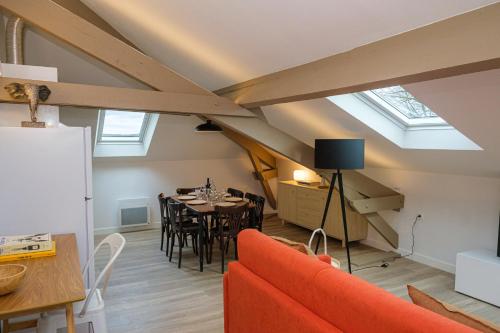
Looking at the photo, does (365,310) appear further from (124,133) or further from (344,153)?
(124,133)

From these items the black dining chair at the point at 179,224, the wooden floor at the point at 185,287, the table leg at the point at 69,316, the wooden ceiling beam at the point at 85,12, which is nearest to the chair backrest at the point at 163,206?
the black dining chair at the point at 179,224

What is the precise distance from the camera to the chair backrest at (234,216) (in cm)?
435

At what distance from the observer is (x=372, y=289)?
5.26 feet

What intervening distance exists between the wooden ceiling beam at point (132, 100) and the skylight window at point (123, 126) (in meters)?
2.16

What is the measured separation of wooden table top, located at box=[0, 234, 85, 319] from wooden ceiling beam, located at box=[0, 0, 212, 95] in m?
2.30

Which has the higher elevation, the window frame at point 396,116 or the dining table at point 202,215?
the window frame at point 396,116

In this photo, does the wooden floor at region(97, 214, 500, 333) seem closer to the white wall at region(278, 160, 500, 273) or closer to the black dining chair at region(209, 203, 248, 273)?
the white wall at region(278, 160, 500, 273)

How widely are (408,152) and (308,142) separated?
4.63 ft

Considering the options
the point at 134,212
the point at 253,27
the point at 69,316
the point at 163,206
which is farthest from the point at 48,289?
the point at 134,212

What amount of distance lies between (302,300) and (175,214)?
3042 millimetres

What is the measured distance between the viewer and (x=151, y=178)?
6.70m

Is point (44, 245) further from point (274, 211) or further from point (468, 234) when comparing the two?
point (274, 211)

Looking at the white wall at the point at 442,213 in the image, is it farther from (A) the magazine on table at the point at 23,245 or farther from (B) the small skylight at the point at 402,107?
(A) the magazine on table at the point at 23,245

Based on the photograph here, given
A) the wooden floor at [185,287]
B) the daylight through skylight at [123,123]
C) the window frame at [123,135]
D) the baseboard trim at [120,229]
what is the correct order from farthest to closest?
the baseboard trim at [120,229] < the daylight through skylight at [123,123] < the window frame at [123,135] < the wooden floor at [185,287]
